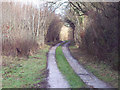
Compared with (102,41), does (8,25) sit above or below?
above

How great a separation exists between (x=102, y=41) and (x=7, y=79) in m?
6.97

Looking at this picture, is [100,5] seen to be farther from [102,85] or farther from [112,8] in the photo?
[102,85]

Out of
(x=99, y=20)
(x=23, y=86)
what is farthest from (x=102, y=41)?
(x=23, y=86)

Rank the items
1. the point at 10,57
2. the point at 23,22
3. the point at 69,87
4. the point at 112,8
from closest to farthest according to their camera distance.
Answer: the point at 69,87
the point at 112,8
the point at 10,57
the point at 23,22

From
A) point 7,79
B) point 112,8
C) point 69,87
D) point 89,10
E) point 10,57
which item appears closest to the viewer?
point 69,87

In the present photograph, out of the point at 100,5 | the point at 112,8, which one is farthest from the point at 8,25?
the point at 112,8

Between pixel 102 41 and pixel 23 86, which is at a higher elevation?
pixel 102 41

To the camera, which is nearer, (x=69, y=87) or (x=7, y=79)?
(x=69, y=87)

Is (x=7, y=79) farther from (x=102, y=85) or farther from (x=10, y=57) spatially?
(x=10, y=57)

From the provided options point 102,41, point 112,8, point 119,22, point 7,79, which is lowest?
point 7,79

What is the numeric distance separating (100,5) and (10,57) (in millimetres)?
8762

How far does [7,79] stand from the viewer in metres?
8.38

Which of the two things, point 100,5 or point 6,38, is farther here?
point 6,38

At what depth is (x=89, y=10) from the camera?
1327 cm
